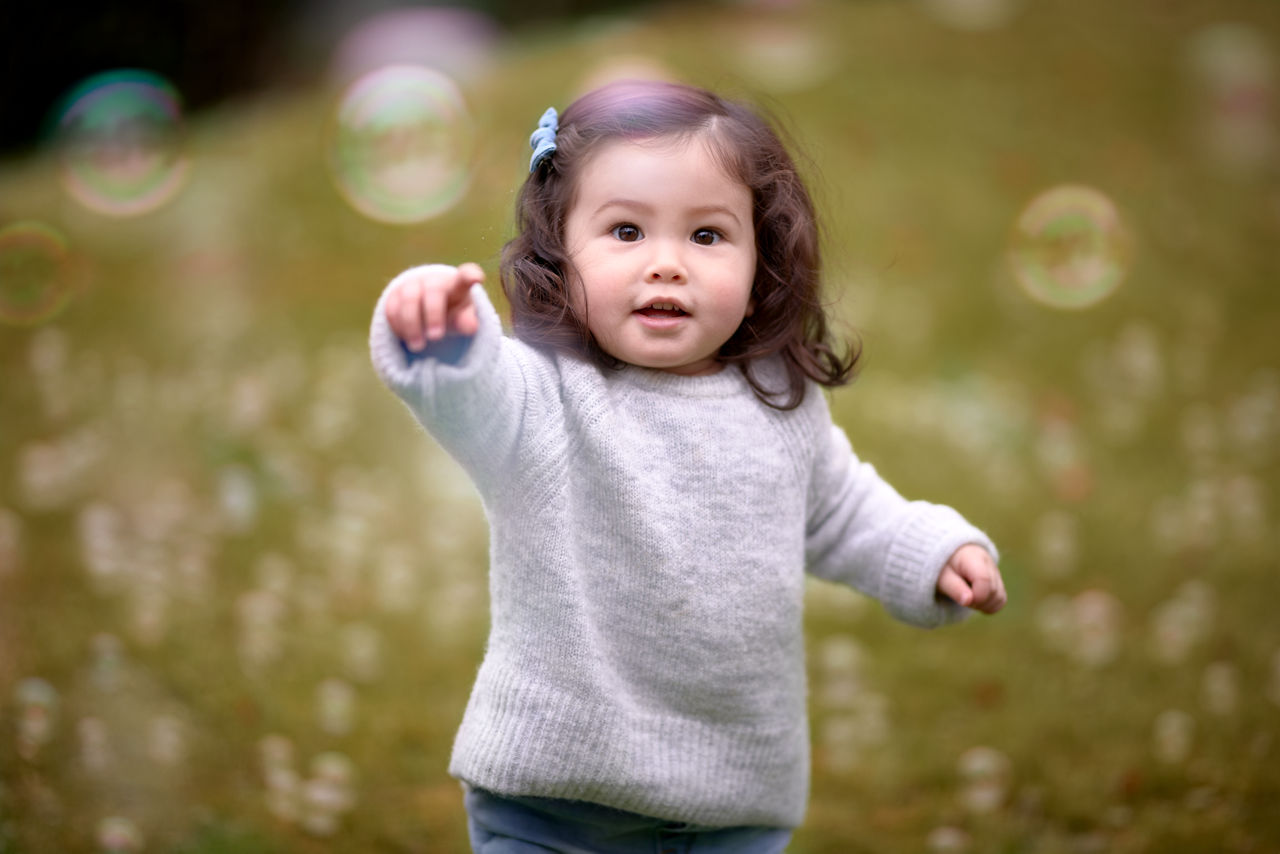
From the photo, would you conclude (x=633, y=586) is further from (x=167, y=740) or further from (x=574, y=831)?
(x=167, y=740)

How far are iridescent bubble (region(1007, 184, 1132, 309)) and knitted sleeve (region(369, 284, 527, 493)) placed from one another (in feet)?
15.2

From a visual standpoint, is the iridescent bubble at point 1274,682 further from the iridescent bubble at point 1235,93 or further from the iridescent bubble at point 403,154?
the iridescent bubble at point 1235,93

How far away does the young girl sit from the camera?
1617mm

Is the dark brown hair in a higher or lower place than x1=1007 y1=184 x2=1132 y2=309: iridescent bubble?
lower

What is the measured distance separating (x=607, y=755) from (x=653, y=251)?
2.24 ft

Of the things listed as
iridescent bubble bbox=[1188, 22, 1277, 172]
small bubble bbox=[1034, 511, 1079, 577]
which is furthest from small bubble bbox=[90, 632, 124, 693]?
iridescent bubble bbox=[1188, 22, 1277, 172]

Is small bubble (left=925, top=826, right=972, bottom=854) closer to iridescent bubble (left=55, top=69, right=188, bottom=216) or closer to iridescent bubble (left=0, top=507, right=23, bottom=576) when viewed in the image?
iridescent bubble (left=0, top=507, right=23, bottom=576)

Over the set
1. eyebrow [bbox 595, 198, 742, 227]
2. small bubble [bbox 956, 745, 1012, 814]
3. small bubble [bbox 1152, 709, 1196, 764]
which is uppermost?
eyebrow [bbox 595, 198, 742, 227]

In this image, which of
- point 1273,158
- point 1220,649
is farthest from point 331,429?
point 1273,158

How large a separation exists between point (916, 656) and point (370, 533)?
1.75 metres

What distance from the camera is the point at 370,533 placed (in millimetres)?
3898

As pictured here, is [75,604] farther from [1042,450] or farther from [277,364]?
[1042,450]

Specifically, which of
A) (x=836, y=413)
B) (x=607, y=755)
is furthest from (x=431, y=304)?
(x=836, y=413)

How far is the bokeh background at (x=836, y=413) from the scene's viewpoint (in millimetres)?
2799
